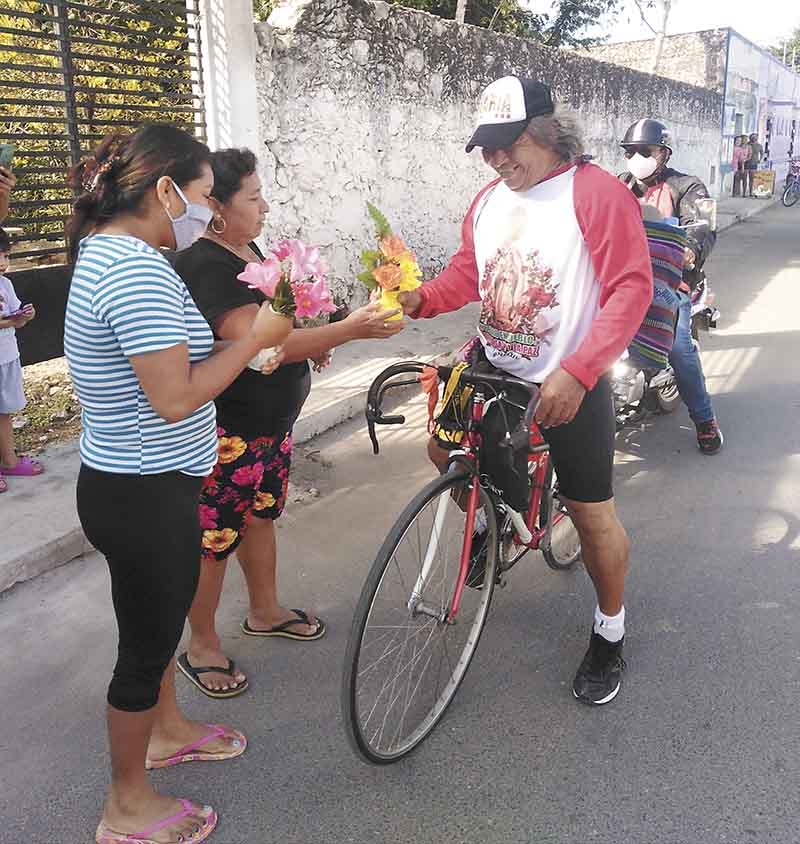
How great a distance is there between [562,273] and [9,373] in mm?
3223

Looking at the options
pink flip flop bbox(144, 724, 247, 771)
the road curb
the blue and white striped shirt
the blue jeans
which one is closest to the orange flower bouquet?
the blue and white striped shirt

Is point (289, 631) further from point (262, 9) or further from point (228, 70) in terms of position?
point (262, 9)

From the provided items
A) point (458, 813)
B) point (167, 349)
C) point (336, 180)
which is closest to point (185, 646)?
point (458, 813)

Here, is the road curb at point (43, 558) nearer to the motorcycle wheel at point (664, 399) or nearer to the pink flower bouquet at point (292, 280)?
the pink flower bouquet at point (292, 280)

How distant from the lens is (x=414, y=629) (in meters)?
2.63

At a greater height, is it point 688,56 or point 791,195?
point 688,56

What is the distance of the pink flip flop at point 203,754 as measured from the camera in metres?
2.42

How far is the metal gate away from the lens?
5.35 meters

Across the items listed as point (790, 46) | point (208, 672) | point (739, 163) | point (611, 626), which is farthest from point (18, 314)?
point (790, 46)

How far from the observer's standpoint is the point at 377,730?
2.51 metres

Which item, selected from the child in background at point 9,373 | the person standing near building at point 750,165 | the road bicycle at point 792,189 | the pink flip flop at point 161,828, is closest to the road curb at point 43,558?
the child in background at point 9,373

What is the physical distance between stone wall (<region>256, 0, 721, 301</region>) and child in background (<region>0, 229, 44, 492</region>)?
9.89 ft

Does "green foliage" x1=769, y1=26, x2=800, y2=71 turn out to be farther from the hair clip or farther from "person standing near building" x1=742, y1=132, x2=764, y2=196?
the hair clip

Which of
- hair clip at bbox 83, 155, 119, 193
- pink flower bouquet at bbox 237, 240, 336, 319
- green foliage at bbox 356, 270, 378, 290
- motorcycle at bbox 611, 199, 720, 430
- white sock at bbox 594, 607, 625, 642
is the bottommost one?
white sock at bbox 594, 607, 625, 642
